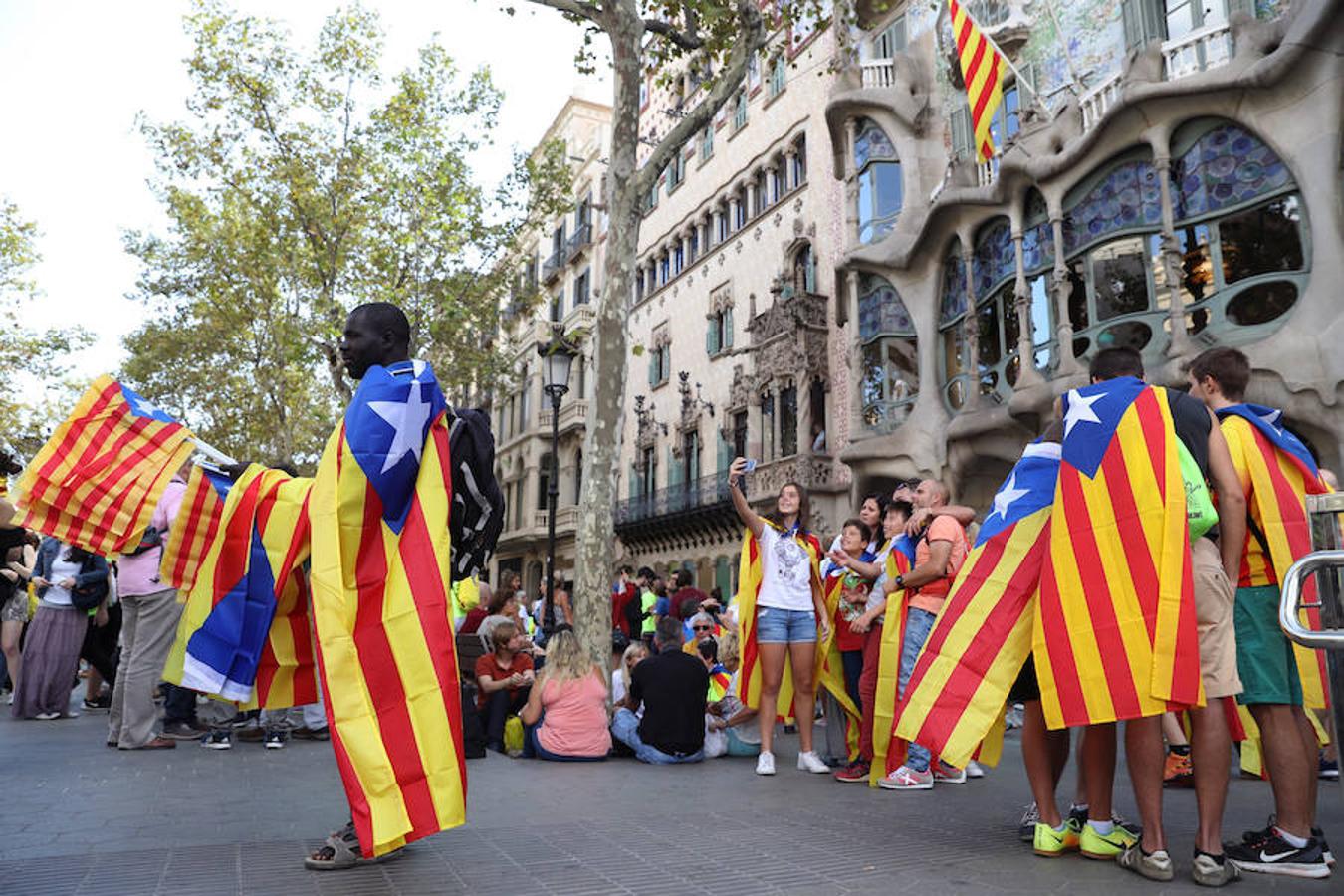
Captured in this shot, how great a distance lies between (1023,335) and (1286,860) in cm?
1417

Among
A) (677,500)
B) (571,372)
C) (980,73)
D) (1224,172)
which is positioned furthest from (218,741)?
(571,372)

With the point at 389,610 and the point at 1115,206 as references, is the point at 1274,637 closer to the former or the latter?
the point at 389,610

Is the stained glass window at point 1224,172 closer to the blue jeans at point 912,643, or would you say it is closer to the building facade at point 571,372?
the blue jeans at point 912,643

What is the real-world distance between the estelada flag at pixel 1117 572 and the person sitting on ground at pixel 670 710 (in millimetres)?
3823

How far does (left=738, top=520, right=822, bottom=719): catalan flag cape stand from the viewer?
7.09 m

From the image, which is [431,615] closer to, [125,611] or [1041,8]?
[125,611]

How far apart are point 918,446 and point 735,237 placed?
11.2 meters

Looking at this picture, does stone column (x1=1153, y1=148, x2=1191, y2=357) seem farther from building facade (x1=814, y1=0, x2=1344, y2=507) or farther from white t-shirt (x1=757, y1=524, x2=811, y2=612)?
white t-shirt (x1=757, y1=524, x2=811, y2=612)

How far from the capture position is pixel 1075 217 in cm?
1647

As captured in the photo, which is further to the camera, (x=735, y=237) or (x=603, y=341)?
(x=735, y=237)

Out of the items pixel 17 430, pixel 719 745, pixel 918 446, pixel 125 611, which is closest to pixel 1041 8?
pixel 918 446

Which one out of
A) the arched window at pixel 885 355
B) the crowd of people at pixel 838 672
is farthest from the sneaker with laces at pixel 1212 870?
the arched window at pixel 885 355

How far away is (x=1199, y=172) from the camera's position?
48.1 feet

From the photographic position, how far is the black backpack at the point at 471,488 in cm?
426
